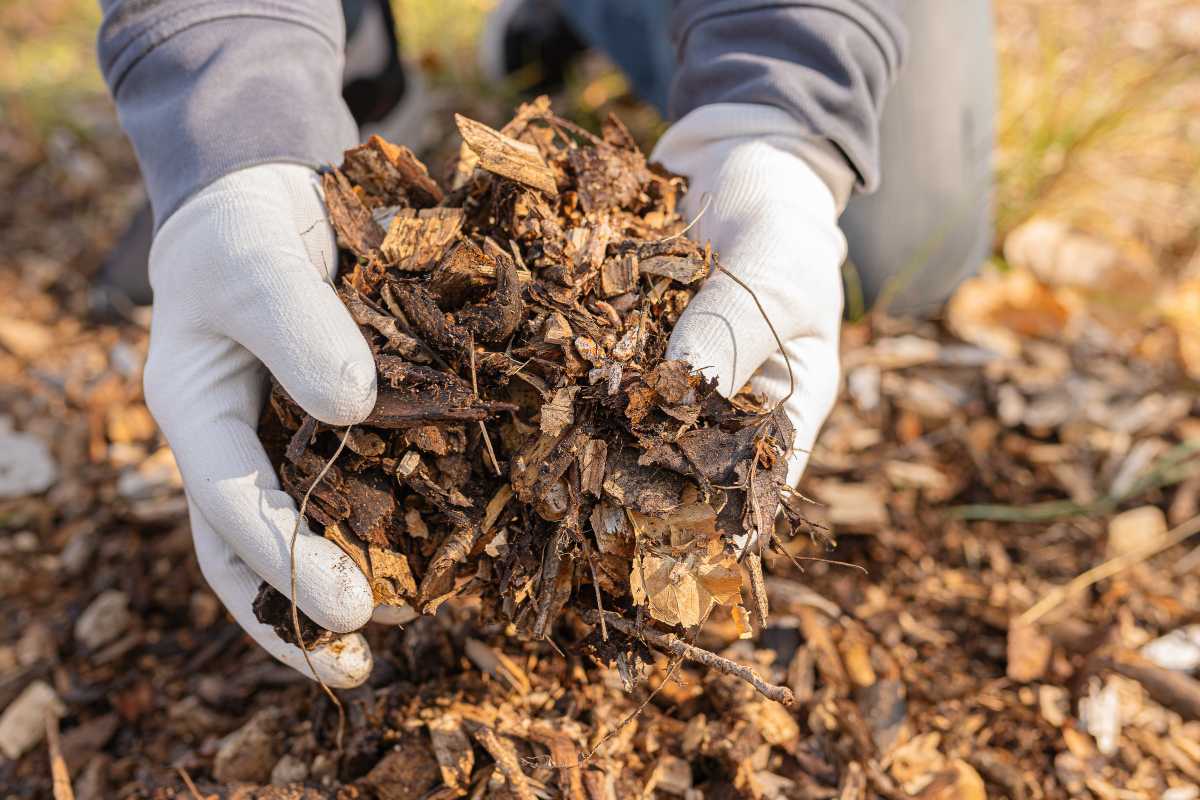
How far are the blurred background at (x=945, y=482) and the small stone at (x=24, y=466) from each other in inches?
0.4

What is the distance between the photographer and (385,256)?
1.64 m

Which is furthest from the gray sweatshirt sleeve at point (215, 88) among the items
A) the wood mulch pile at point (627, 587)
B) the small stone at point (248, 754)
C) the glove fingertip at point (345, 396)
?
the small stone at point (248, 754)

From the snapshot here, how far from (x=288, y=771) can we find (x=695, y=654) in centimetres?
91

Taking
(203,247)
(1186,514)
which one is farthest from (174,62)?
(1186,514)

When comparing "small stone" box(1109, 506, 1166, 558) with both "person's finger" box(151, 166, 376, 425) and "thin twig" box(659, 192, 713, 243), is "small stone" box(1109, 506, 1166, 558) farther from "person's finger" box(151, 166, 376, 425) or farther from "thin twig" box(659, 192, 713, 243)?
"person's finger" box(151, 166, 376, 425)

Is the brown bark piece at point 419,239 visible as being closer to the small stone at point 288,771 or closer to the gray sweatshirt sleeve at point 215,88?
the gray sweatshirt sleeve at point 215,88

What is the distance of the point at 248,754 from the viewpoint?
70.5 inches

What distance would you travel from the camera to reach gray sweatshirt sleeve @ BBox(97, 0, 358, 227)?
5.99ft

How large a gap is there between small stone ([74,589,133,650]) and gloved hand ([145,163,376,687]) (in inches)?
23.7

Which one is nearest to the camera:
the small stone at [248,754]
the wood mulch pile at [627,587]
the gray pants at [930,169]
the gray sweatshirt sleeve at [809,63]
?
the wood mulch pile at [627,587]

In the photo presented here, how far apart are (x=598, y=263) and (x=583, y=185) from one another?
0.70 ft

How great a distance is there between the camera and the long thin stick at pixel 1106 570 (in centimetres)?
222

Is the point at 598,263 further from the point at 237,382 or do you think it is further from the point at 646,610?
the point at 237,382

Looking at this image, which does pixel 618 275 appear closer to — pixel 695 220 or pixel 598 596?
pixel 695 220
